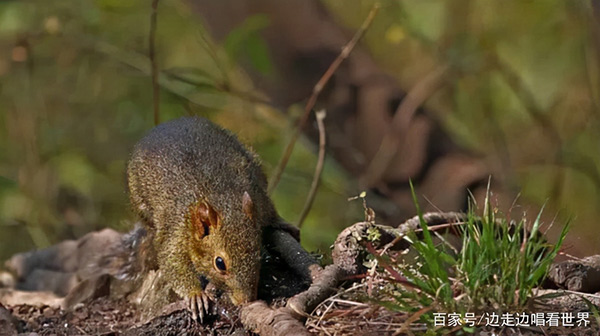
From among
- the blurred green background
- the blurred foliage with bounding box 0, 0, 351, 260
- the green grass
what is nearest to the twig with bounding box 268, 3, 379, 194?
the blurred green background

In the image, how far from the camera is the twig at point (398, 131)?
16.3ft

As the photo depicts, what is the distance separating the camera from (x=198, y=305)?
2541 millimetres

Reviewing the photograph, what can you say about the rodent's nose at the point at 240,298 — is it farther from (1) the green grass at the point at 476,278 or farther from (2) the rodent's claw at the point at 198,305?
(1) the green grass at the point at 476,278

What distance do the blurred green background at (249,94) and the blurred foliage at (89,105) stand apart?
0.01 m

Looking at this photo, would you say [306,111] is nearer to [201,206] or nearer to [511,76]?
[511,76]

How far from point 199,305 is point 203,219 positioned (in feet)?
0.99

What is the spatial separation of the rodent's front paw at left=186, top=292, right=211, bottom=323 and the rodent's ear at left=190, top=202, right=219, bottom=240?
0.22 meters

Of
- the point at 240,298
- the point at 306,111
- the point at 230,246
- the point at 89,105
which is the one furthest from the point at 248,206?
the point at 89,105

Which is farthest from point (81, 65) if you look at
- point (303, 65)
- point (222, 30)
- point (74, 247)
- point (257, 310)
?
point (257, 310)

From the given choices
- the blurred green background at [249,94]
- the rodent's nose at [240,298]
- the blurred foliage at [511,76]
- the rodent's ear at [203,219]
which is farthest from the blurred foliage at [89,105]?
the rodent's nose at [240,298]

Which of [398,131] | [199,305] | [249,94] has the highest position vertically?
[249,94]

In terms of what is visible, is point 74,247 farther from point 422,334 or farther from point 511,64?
point 511,64

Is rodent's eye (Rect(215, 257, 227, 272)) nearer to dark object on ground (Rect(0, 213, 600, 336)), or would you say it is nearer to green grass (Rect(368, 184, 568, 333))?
dark object on ground (Rect(0, 213, 600, 336))

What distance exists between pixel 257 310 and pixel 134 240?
1.28 meters
